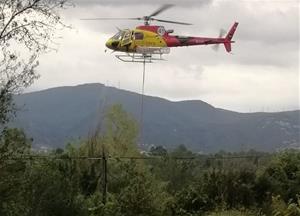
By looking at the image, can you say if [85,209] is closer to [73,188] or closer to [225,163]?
[73,188]

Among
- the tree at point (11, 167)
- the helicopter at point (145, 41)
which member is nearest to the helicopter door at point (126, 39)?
the helicopter at point (145, 41)

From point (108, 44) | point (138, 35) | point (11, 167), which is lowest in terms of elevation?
point (11, 167)

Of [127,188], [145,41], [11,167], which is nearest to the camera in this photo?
[11,167]

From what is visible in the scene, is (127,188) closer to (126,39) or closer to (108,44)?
(126,39)

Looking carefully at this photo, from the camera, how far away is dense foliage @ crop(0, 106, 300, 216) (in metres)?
16.5

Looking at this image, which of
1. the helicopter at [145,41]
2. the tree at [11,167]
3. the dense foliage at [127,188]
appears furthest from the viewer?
the helicopter at [145,41]

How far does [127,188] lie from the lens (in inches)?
931

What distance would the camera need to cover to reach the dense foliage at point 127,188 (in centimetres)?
1653

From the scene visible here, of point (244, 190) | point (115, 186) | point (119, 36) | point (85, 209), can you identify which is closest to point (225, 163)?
point (244, 190)

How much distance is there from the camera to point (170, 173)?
189 feet

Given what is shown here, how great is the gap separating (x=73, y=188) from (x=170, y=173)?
35.5 meters

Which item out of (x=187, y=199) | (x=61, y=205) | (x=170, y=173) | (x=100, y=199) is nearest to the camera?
(x=61, y=205)

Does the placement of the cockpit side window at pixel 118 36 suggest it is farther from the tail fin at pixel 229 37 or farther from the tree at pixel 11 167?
the tree at pixel 11 167

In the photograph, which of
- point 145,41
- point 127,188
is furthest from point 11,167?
point 145,41
